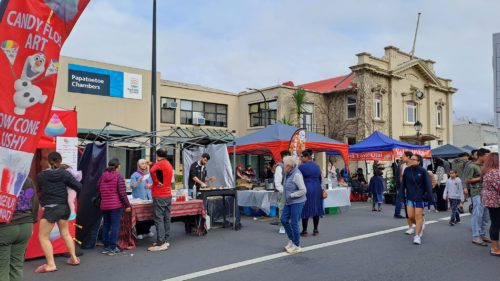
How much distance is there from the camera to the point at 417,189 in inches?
307

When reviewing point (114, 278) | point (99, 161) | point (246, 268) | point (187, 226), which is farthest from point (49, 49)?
point (187, 226)

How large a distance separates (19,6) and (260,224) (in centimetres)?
846

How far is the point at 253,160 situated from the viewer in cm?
2867

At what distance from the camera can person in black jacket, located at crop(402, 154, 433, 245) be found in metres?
7.79

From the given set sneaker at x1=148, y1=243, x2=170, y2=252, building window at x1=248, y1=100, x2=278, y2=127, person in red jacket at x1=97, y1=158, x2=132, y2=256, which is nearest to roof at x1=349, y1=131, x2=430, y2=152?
building window at x1=248, y1=100, x2=278, y2=127

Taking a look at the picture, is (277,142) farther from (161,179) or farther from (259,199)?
(161,179)

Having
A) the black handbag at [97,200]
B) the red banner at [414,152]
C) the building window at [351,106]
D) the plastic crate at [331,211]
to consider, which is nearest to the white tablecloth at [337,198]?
the plastic crate at [331,211]

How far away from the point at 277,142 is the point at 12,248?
9.17 meters

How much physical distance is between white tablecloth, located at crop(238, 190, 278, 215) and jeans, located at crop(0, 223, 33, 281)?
7888 mm

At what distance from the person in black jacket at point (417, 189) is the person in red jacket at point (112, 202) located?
5.20 m

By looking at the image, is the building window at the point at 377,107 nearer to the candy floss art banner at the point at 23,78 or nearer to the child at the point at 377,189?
the child at the point at 377,189

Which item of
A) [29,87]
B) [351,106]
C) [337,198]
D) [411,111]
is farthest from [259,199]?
[411,111]

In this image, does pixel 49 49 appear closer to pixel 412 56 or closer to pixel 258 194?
pixel 258 194

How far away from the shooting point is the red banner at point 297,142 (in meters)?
11.6
